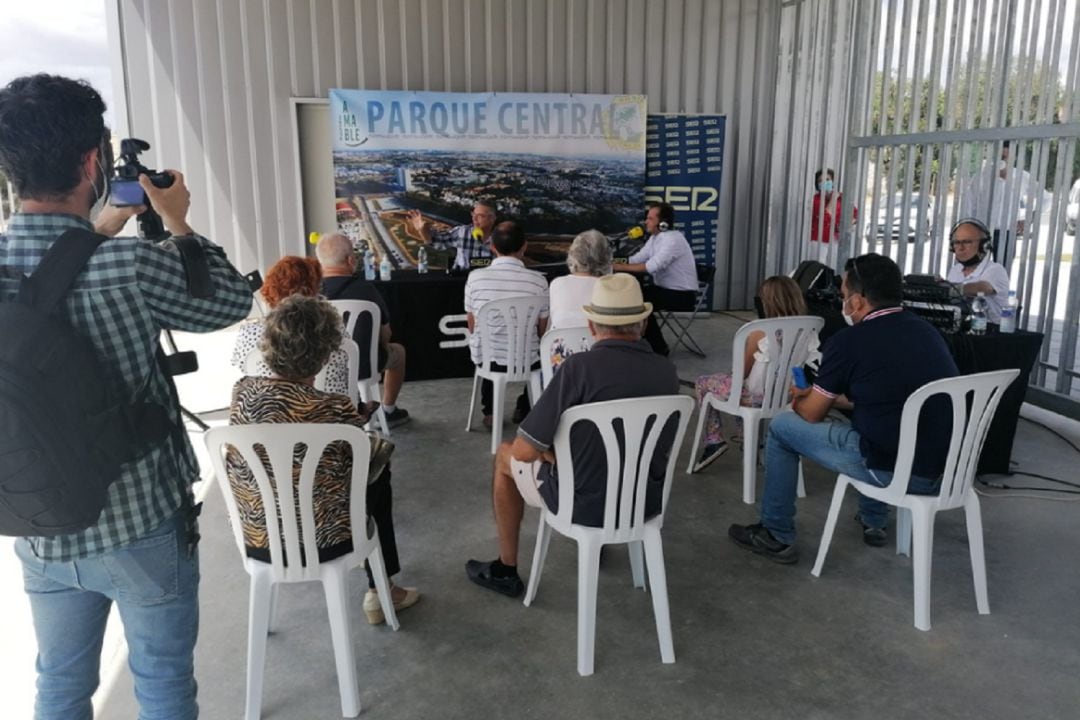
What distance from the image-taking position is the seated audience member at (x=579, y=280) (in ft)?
13.0

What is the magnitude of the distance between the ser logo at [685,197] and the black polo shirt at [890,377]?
235 inches

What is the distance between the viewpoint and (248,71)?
24.0 ft

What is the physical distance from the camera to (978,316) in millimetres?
4000

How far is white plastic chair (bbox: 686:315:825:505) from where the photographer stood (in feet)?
11.9

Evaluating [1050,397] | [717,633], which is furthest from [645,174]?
[717,633]

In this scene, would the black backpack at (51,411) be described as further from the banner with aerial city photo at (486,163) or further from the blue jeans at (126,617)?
the banner with aerial city photo at (486,163)

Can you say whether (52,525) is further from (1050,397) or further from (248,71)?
(248,71)

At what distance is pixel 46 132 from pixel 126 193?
26 centimetres

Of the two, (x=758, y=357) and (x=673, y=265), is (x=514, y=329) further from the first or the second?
(x=673, y=265)

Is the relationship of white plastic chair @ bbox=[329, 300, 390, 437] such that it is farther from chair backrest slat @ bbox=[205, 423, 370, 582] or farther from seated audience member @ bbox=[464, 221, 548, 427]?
chair backrest slat @ bbox=[205, 423, 370, 582]

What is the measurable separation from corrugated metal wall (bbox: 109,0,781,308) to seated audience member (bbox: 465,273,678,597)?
19.4 ft

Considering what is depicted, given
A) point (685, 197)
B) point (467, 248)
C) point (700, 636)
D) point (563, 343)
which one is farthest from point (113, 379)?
point (685, 197)

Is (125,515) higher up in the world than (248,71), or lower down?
lower down

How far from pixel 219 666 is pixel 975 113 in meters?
6.03
